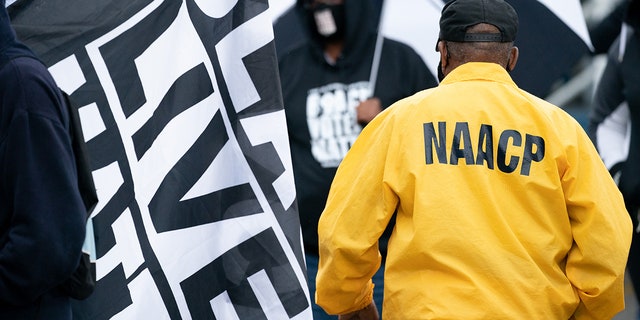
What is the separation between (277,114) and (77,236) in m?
0.91

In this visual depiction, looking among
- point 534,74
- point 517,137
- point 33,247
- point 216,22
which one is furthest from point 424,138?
point 534,74

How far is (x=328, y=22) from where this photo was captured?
6613 millimetres

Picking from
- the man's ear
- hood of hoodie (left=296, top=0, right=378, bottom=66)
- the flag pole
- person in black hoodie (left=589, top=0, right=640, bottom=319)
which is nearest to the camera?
the man's ear

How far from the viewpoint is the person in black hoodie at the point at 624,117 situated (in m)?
5.87

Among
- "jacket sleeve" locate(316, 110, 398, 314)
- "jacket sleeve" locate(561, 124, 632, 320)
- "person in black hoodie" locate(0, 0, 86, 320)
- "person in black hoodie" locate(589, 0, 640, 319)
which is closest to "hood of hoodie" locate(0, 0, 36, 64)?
"person in black hoodie" locate(0, 0, 86, 320)

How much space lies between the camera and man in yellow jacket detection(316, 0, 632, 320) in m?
3.80

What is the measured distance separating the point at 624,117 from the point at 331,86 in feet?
4.75

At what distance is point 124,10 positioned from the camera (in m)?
4.46

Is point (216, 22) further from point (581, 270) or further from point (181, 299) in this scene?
point (581, 270)

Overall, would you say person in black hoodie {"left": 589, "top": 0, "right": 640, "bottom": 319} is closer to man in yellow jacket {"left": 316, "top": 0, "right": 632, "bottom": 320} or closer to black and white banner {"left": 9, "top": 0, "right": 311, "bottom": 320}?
man in yellow jacket {"left": 316, "top": 0, "right": 632, "bottom": 320}

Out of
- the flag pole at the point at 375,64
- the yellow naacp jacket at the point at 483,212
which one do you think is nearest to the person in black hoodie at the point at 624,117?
the flag pole at the point at 375,64

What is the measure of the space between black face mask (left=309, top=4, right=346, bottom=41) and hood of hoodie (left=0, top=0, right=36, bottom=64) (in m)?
2.89

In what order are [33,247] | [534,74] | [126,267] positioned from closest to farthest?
[33,247] < [126,267] < [534,74]

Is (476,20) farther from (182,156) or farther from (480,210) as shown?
(182,156)
